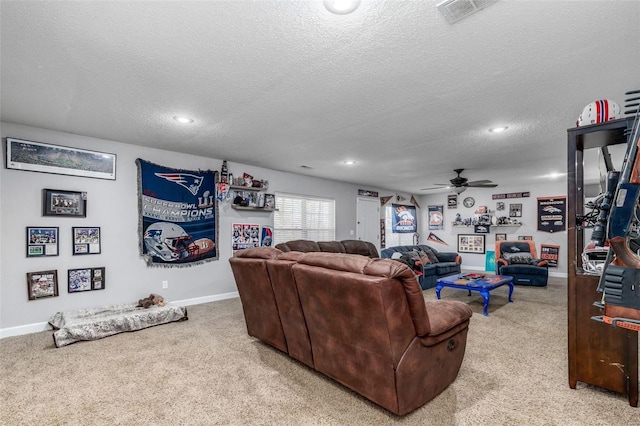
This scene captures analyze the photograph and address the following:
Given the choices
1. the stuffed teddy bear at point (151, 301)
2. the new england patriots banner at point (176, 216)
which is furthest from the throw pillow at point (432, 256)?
the stuffed teddy bear at point (151, 301)

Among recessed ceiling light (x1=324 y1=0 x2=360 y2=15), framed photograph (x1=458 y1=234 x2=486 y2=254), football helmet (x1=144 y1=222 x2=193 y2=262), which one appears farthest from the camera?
framed photograph (x1=458 y1=234 x2=486 y2=254)

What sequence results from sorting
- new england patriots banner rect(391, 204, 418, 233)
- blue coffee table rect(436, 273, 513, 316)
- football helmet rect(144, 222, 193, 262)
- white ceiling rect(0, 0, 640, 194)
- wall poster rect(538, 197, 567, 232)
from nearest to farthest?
1. white ceiling rect(0, 0, 640, 194)
2. blue coffee table rect(436, 273, 513, 316)
3. football helmet rect(144, 222, 193, 262)
4. wall poster rect(538, 197, 567, 232)
5. new england patriots banner rect(391, 204, 418, 233)

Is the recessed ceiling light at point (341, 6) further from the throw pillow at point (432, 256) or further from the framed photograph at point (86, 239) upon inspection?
the throw pillow at point (432, 256)

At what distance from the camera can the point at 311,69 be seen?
2.30 m

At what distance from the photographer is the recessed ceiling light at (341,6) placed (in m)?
1.60

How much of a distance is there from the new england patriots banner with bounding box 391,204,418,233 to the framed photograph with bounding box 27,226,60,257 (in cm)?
739

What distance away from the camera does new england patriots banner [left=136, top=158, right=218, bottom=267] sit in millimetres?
4426

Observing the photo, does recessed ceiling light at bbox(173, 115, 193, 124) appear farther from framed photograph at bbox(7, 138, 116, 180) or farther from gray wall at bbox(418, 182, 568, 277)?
gray wall at bbox(418, 182, 568, 277)

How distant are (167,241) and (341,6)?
411 centimetres

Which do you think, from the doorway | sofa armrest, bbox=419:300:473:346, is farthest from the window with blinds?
sofa armrest, bbox=419:300:473:346

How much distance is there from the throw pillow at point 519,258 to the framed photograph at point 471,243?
188 centimetres

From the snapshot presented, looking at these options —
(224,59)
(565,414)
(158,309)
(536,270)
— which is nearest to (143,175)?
(158,309)

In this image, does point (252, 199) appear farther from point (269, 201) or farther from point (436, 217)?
point (436, 217)

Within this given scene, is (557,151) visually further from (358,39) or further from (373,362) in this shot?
(373,362)
